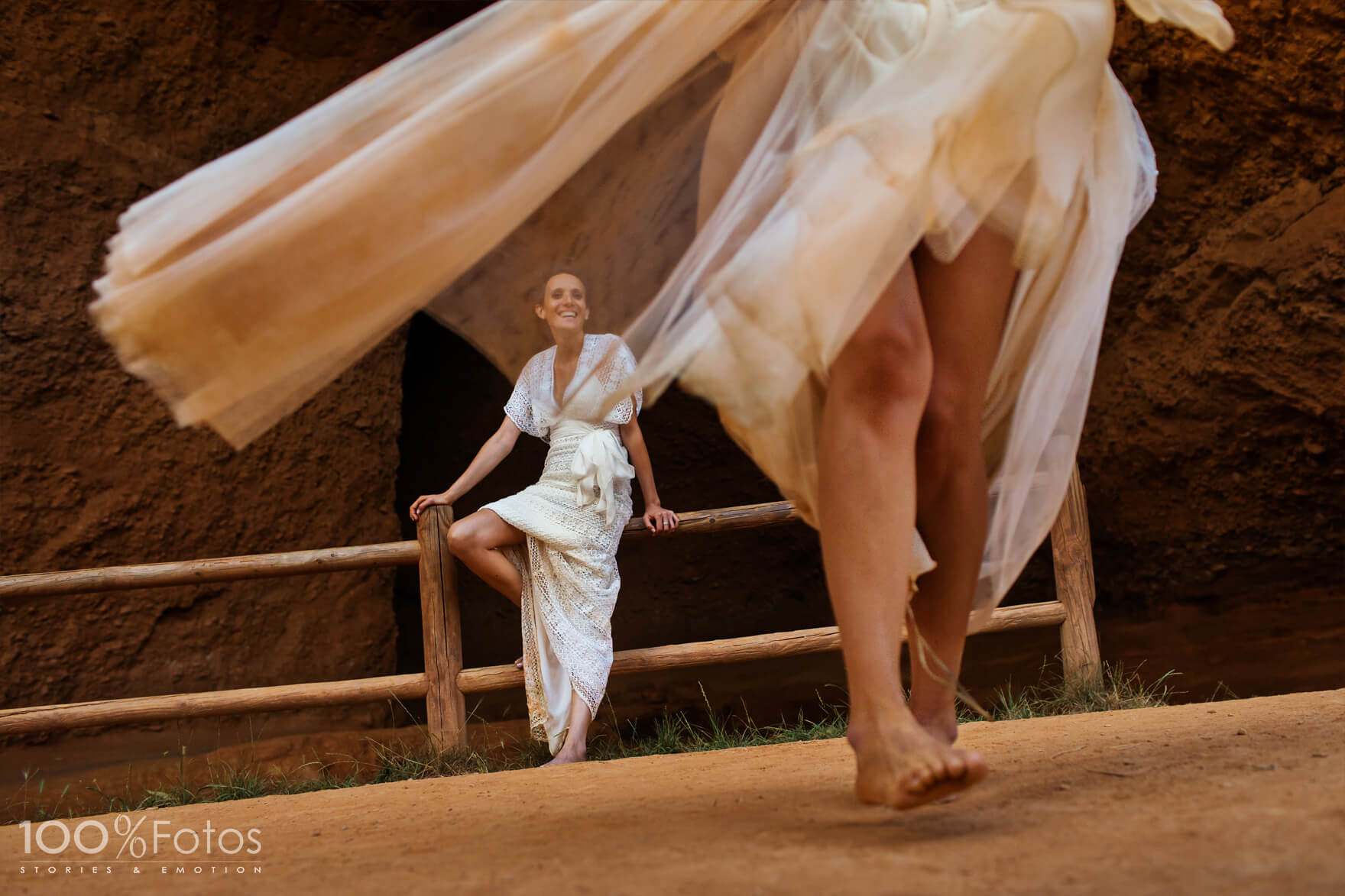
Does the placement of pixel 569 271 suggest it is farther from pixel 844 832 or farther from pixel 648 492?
pixel 648 492

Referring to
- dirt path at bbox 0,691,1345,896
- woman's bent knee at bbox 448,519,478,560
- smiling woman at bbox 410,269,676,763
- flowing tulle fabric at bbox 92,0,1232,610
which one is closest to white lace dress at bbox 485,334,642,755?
smiling woman at bbox 410,269,676,763

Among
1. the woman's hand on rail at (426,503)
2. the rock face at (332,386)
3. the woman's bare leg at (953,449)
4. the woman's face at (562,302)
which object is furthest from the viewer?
the rock face at (332,386)

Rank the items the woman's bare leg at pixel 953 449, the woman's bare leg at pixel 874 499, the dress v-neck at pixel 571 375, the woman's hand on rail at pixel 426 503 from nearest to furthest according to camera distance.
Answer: the woman's bare leg at pixel 874 499, the woman's bare leg at pixel 953 449, the dress v-neck at pixel 571 375, the woman's hand on rail at pixel 426 503

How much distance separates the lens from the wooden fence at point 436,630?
3.43 meters

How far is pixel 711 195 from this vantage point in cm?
154

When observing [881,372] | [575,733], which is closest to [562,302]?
[881,372]

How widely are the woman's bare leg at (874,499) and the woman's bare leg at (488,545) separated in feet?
7.55

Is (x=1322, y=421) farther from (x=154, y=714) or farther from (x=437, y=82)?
(x=154, y=714)

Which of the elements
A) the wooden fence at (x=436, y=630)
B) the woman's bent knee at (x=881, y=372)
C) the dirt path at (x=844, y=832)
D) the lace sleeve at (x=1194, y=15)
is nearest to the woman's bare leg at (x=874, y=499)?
the woman's bent knee at (x=881, y=372)

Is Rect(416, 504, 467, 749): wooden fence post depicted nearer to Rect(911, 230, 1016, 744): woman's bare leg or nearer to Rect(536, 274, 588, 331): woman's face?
Rect(536, 274, 588, 331): woman's face

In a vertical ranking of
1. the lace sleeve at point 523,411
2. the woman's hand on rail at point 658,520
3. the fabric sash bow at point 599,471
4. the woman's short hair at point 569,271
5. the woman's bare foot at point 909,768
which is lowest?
the woman's hand on rail at point 658,520

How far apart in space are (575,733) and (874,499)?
2206mm

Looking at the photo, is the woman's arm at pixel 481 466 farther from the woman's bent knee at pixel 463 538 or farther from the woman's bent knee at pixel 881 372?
the woman's bent knee at pixel 881 372

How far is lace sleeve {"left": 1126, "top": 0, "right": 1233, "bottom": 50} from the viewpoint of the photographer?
1.51 meters
